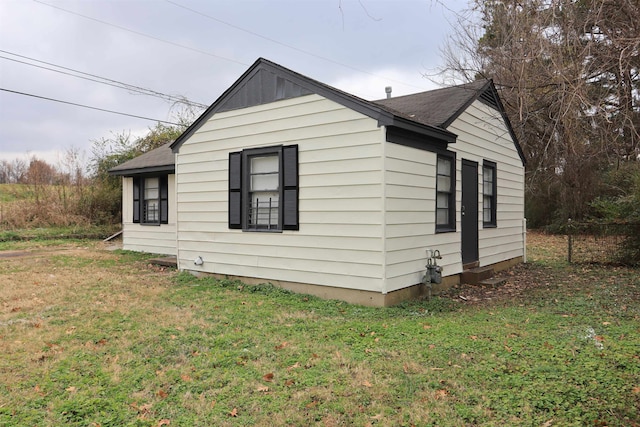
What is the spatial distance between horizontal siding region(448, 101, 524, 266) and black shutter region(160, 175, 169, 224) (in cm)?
800

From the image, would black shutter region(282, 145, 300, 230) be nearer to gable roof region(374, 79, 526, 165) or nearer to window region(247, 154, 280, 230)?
window region(247, 154, 280, 230)

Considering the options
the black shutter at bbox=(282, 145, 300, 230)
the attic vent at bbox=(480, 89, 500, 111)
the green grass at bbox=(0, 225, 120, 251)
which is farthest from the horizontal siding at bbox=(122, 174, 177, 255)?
the attic vent at bbox=(480, 89, 500, 111)

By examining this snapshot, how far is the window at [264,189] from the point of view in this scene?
6855 millimetres

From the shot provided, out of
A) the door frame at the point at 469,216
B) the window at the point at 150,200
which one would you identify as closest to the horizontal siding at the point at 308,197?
the door frame at the point at 469,216

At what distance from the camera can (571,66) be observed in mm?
4477

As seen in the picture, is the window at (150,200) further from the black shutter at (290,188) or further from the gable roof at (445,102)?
the gable roof at (445,102)

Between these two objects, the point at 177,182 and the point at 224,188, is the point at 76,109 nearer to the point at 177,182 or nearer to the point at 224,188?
the point at 177,182

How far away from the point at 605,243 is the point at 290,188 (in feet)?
25.9

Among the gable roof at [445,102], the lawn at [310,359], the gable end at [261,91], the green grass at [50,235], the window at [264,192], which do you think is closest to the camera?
the lawn at [310,359]

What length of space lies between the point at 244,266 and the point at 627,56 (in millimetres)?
6044

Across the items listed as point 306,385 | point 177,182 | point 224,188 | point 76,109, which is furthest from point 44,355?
point 76,109

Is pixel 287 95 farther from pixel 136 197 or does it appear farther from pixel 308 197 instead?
pixel 136 197

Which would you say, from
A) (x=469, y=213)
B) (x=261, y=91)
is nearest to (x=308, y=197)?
(x=261, y=91)

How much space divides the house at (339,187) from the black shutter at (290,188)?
0.7 inches
